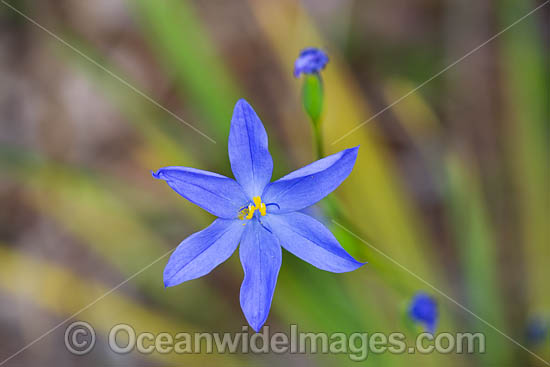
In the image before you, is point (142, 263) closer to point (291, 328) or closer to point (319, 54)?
point (291, 328)

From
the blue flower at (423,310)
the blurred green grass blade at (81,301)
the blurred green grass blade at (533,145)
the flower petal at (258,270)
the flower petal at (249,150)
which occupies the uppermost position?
the blurred green grass blade at (533,145)

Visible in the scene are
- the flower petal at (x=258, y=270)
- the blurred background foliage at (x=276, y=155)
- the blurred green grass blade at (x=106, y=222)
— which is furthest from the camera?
the blurred green grass blade at (x=106, y=222)

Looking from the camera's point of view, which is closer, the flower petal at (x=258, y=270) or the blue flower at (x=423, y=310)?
the flower petal at (x=258, y=270)

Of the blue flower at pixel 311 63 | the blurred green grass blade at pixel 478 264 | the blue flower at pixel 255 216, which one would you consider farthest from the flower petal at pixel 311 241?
the blurred green grass blade at pixel 478 264

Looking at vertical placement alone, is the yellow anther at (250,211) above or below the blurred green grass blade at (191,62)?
below

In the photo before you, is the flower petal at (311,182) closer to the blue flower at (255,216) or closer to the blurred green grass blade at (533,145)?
the blue flower at (255,216)

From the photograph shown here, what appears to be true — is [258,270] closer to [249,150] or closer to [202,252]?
[202,252]

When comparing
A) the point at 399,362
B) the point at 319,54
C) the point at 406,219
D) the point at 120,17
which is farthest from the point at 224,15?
the point at 399,362
